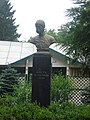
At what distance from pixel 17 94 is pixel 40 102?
8.34ft

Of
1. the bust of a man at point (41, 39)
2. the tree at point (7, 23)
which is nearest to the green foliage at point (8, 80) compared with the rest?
the bust of a man at point (41, 39)

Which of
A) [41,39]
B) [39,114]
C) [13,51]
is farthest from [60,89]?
[13,51]

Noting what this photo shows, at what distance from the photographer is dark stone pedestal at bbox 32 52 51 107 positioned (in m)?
8.54

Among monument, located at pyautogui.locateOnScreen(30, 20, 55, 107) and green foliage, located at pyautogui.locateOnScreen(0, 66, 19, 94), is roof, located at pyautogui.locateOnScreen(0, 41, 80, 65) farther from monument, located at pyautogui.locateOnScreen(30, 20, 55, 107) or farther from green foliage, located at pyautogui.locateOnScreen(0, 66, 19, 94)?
monument, located at pyautogui.locateOnScreen(30, 20, 55, 107)

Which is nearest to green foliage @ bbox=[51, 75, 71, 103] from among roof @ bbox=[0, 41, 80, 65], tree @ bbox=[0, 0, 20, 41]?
roof @ bbox=[0, 41, 80, 65]

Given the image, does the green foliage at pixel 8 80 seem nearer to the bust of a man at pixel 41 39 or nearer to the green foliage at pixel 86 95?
the green foliage at pixel 86 95

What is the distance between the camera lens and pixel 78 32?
31.1 ft

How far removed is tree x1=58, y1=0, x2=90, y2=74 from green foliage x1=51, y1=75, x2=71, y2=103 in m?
1.13

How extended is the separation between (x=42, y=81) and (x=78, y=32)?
6.51ft

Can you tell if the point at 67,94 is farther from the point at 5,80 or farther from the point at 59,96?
the point at 5,80

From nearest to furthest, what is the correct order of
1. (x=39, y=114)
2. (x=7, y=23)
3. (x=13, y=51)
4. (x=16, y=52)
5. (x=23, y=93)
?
(x=39, y=114)
(x=23, y=93)
(x=16, y=52)
(x=13, y=51)
(x=7, y=23)

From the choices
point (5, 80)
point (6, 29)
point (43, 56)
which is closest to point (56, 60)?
point (5, 80)

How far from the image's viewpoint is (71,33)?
9961 mm

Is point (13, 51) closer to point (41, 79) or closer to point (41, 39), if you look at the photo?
point (41, 39)
